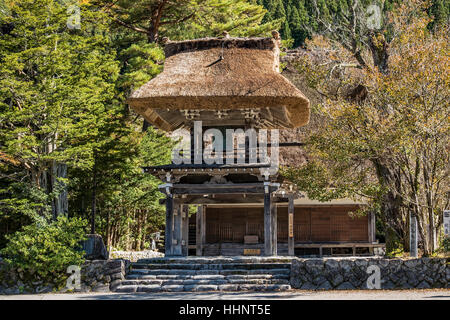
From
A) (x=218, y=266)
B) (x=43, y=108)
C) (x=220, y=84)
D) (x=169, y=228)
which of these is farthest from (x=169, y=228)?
(x=43, y=108)

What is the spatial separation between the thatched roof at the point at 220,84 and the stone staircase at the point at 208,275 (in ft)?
16.3

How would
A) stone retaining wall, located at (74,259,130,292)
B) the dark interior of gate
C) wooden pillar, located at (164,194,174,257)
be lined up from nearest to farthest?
stone retaining wall, located at (74,259,130,292) → wooden pillar, located at (164,194,174,257) → the dark interior of gate

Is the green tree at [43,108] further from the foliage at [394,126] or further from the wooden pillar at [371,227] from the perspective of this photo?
the wooden pillar at [371,227]

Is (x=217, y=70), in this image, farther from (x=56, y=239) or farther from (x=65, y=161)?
(x=56, y=239)

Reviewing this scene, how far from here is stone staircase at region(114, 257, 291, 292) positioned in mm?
14438

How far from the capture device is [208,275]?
597 inches

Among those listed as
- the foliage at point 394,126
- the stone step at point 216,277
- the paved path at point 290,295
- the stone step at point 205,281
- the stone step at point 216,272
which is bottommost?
the paved path at point 290,295

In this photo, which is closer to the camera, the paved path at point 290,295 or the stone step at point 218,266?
the paved path at point 290,295

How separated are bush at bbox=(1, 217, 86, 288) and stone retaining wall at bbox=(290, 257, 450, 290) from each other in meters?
6.27

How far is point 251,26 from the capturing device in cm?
2958

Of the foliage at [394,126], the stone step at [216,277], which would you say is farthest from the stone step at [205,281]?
the foliage at [394,126]

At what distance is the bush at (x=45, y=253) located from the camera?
601 inches

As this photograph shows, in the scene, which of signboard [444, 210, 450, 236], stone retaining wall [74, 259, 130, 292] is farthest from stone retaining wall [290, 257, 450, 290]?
stone retaining wall [74, 259, 130, 292]

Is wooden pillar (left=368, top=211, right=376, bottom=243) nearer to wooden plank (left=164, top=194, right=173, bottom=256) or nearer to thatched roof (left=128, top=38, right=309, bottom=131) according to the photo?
thatched roof (left=128, top=38, right=309, bottom=131)
